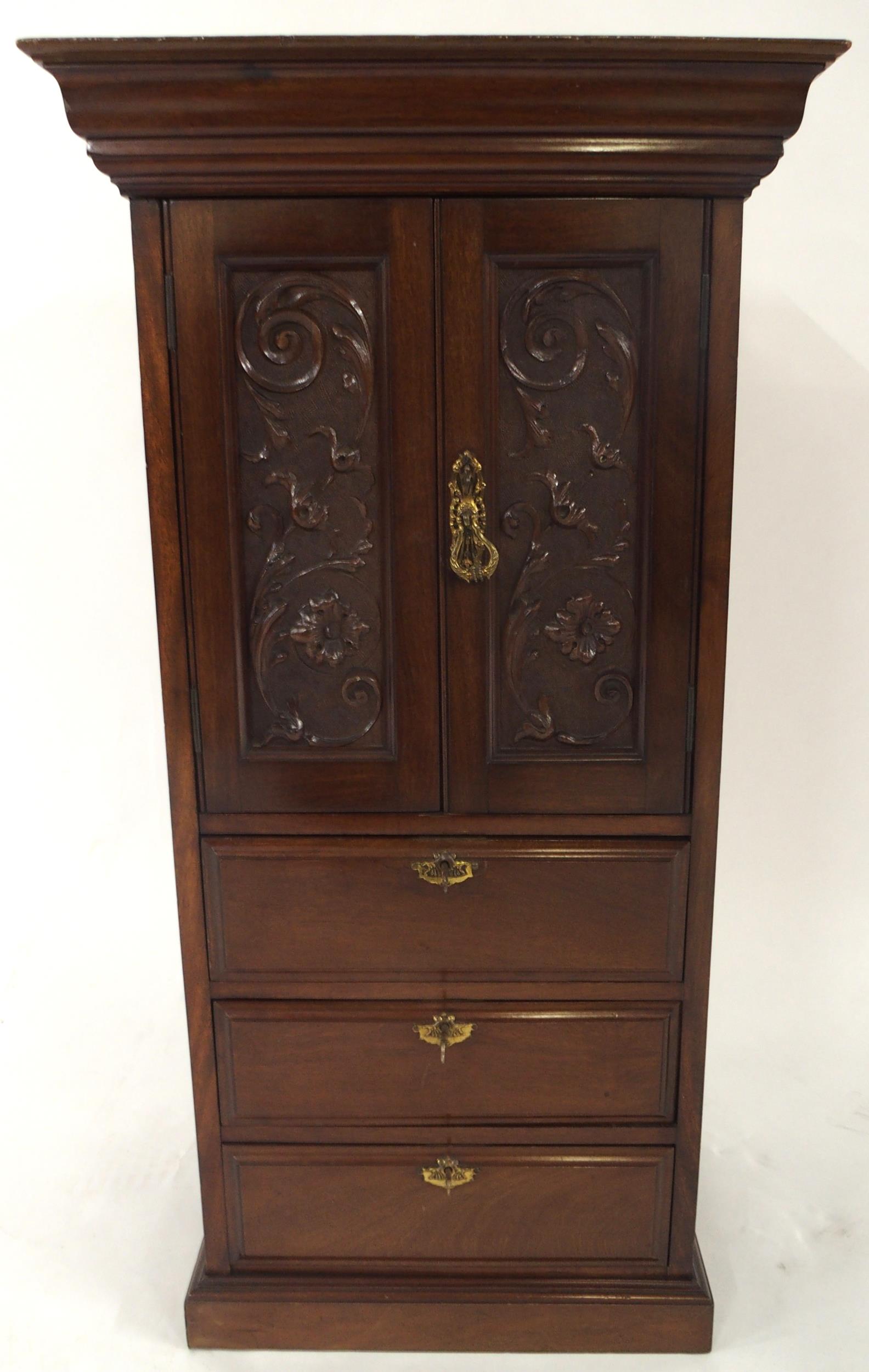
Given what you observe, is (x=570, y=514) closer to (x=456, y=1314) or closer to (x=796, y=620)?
(x=796, y=620)

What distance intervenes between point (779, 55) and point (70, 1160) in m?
2.53

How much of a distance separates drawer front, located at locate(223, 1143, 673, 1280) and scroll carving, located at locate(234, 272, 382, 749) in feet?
2.60

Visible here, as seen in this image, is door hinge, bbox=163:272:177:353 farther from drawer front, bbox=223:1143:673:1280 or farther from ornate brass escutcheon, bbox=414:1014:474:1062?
drawer front, bbox=223:1143:673:1280

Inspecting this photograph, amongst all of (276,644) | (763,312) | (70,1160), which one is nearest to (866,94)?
(763,312)

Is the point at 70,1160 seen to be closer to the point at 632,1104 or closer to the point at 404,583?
the point at 632,1104

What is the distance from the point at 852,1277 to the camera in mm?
2193

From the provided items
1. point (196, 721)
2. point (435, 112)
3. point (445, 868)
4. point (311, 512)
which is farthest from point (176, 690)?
point (435, 112)

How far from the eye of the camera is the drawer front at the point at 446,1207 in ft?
6.64

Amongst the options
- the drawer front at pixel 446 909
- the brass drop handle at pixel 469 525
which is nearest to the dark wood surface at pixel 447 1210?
the drawer front at pixel 446 909

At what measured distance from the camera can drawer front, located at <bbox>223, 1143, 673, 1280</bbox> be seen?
6.64 ft

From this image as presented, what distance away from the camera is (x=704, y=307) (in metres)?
1.71

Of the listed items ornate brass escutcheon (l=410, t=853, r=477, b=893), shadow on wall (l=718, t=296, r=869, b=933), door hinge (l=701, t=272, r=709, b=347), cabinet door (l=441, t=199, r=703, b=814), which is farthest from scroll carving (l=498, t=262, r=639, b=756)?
shadow on wall (l=718, t=296, r=869, b=933)

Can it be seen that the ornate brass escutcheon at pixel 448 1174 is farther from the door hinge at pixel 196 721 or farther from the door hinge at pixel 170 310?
the door hinge at pixel 170 310

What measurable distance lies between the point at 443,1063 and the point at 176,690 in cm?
80
